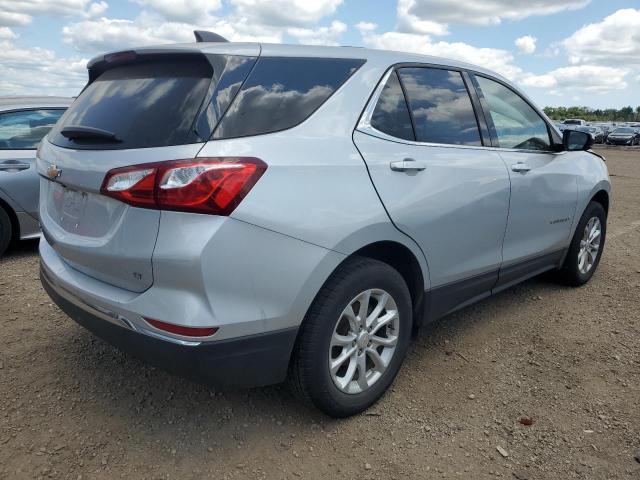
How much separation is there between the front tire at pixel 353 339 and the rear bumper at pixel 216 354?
0.37 ft

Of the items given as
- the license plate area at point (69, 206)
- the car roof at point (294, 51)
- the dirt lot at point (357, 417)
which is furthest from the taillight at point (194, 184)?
the dirt lot at point (357, 417)

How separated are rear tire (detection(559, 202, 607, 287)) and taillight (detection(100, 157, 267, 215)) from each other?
3.32 m

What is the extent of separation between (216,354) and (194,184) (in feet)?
2.16

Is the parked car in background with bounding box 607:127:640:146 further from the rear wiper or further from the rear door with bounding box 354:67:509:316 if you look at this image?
the rear wiper

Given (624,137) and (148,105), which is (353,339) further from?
(624,137)

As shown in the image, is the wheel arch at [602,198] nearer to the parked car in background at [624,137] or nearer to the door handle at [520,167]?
the door handle at [520,167]

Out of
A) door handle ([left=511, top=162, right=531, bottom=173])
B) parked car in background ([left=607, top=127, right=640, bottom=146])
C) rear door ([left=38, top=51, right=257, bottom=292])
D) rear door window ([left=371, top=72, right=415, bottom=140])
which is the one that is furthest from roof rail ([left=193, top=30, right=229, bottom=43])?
parked car in background ([left=607, top=127, right=640, bottom=146])

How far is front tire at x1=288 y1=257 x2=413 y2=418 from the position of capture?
236cm

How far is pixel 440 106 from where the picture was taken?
3090mm

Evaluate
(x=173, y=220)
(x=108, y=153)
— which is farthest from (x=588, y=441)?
(x=108, y=153)

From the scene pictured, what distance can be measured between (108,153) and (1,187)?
11.7ft

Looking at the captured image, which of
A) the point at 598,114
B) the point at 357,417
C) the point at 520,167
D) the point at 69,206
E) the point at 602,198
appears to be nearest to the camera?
the point at 69,206

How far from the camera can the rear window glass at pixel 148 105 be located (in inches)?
84.5

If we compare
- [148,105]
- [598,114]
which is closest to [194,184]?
[148,105]
